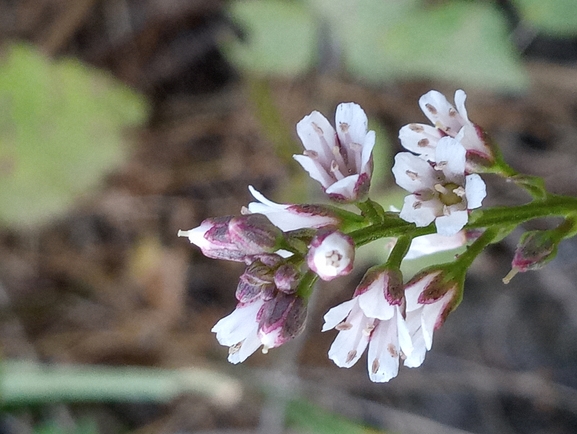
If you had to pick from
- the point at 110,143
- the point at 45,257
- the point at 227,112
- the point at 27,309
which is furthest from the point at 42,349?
the point at 227,112

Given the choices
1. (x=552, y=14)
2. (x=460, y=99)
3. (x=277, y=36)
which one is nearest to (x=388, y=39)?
(x=277, y=36)

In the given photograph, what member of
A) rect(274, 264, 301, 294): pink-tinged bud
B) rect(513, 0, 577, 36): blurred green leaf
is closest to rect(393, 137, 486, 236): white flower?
rect(274, 264, 301, 294): pink-tinged bud

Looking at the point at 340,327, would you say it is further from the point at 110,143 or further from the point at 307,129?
the point at 110,143

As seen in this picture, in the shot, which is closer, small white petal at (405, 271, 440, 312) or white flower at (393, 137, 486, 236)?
white flower at (393, 137, 486, 236)

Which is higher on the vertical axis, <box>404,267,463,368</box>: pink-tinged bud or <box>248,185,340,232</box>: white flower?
<box>248,185,340,232</box>: white flower

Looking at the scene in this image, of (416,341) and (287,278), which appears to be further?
(416,341)

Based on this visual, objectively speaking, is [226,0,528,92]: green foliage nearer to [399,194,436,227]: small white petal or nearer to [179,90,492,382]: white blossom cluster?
[179,90,492,382]: white blossom cluster

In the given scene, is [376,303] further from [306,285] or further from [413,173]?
[413,173]
